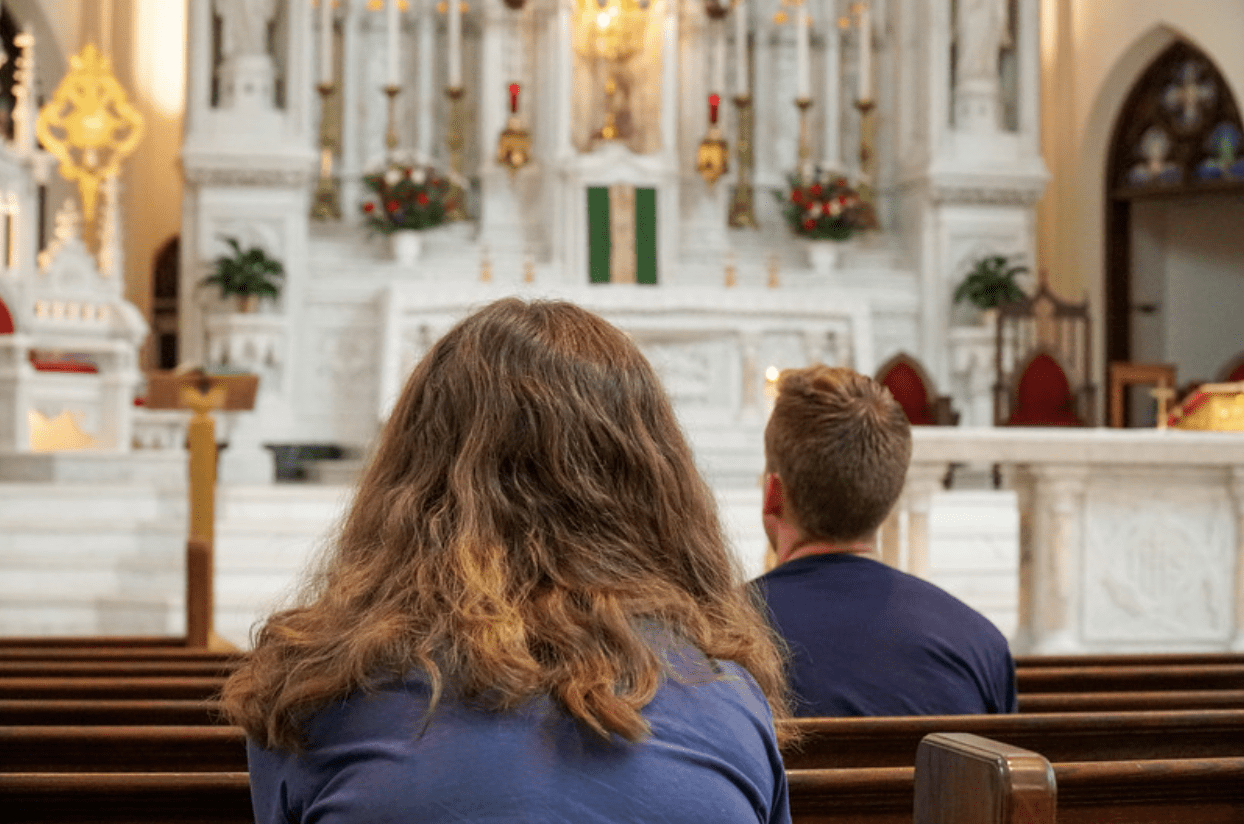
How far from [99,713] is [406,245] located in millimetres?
8338

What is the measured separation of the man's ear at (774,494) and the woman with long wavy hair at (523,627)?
3.46ft

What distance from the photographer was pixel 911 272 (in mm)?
11039

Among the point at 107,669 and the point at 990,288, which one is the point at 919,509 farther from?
the point at 990,288

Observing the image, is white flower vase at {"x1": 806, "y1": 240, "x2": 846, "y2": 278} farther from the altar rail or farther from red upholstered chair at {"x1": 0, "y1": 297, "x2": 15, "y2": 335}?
the altar rail

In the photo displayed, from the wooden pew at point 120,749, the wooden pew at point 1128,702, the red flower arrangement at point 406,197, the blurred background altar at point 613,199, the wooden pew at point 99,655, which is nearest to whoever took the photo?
the wooden pew at point 120,749

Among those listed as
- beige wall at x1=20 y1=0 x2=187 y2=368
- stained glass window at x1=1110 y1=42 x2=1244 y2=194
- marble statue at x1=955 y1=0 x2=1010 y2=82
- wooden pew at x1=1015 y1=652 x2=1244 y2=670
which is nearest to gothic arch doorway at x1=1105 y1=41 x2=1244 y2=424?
stained glass window at x1=1110 y1=42 x2=1244 y2=194

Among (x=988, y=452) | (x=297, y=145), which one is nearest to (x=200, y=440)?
(x=988, y=452)

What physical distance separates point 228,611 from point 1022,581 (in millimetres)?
3080

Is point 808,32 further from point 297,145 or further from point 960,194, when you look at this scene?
point 297,145

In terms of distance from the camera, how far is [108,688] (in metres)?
2.56

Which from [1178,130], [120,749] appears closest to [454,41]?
[1178,130]

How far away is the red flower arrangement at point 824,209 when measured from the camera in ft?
34.5

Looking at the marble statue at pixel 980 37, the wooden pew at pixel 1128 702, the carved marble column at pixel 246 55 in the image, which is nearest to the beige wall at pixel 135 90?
the carved marble column at pixel 246 55

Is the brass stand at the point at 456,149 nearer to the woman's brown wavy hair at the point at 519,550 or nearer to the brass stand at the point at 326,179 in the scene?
the brass stand at the point at 326,179
